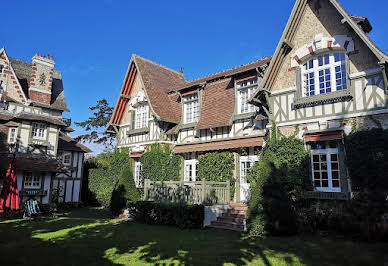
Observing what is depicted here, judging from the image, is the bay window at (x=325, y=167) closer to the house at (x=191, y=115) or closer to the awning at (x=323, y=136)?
the awning at (x=323, y=136)

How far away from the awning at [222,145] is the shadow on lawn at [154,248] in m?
4.65

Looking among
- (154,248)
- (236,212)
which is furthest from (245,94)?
(154,248)

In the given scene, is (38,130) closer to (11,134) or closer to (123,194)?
(11,134)

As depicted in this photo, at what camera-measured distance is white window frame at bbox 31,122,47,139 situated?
2066cm

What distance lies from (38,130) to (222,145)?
13917mm

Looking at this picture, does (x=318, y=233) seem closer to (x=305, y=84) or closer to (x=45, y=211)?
(x=305, y=84)

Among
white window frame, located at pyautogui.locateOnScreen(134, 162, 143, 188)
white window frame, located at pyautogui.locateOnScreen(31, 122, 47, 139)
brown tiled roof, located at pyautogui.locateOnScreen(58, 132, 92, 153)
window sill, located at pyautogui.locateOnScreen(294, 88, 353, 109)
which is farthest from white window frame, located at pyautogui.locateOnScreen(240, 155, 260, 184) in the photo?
brown tiled roof, located at pyautogui.locateOnScreen(58, 132, 92, 153)

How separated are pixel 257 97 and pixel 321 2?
4724 mm

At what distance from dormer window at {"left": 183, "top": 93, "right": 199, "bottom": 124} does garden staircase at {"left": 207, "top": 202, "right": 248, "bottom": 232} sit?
6438 millimetres

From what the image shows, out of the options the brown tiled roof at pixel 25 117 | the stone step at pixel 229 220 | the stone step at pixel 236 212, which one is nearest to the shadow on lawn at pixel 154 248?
the stone step at pixel 229 220

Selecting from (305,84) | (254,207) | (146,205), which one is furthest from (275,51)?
(146,205)

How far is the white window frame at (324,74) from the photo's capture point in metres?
11.6

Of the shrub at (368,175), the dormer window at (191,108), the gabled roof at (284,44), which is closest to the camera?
the shrub at (368,175)

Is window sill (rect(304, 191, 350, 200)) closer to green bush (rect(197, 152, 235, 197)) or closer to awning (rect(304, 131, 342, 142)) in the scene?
awning (rect(304, 131, 342, 142))
